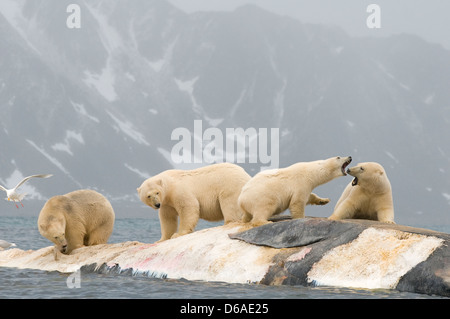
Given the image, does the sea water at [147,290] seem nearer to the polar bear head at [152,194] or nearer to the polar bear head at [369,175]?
the polar bear head at [152,194]

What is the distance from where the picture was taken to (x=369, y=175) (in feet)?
44.5

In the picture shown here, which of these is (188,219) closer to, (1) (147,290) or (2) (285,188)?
(2) (285,188)

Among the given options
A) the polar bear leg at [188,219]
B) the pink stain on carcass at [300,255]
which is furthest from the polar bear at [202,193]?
the pink stain on carcass at [300,255]

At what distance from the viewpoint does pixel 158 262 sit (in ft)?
44.1

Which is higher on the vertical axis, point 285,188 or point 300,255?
point 285,188

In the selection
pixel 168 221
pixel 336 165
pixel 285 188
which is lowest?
pixel 168 221

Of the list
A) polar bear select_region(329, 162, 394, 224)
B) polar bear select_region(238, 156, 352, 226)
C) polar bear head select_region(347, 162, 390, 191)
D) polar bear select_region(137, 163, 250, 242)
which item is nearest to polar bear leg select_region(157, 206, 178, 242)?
polar bear select_region(137, 163, 250, 242)

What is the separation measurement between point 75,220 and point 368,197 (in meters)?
6.17

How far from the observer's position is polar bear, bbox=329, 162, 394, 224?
1358cm

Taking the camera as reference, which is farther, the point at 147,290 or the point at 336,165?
the point at 336,165

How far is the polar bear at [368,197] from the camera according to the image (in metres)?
13.6

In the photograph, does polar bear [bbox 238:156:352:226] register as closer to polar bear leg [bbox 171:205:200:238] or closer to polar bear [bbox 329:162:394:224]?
polar bear [bbox 329:162:394:224]

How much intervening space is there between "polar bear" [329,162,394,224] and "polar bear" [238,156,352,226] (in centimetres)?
38

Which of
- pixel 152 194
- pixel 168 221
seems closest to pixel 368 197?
pixel 152 194
